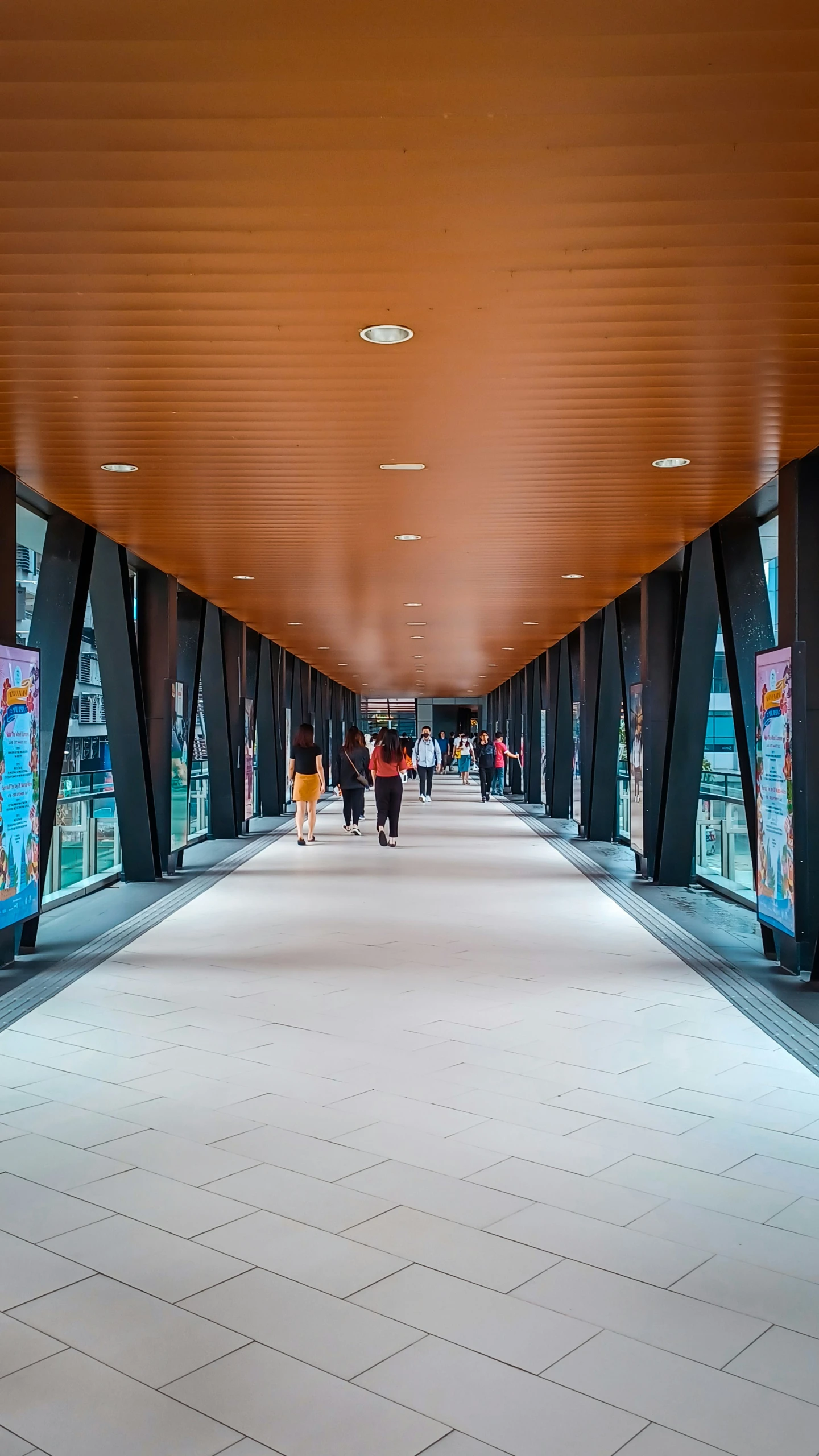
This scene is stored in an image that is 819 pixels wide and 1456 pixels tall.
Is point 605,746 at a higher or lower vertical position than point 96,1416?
higher

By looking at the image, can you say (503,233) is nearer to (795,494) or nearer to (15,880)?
(795,494)

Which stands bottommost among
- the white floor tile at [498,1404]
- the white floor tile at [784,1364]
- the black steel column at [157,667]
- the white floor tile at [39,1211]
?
the white floor tile at [784,1364]

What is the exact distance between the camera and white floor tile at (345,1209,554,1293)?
292 cm

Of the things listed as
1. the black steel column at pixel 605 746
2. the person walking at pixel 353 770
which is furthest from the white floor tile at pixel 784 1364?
the black steel column at pixel 605 746

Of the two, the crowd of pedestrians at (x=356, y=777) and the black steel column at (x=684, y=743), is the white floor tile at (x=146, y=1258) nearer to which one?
the black steel column at (x=684, y=743)

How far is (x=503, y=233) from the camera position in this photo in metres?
3.67

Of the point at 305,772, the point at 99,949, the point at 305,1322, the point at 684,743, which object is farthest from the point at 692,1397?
the point at 305,772

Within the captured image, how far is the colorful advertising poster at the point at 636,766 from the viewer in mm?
11141

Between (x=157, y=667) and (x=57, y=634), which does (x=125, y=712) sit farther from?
(x=57, y=634)

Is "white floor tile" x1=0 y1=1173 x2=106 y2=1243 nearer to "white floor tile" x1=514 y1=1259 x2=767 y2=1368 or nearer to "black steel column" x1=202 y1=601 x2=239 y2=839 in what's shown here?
"white floor tile" x1=514 y1=1259 x2=767 y2=1368

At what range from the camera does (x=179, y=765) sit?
12.0 meters

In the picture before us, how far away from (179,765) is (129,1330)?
9524mm

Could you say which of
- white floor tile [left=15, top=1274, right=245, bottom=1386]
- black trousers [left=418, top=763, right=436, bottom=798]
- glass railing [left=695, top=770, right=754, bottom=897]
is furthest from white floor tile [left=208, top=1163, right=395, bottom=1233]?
black trousers [left=418, top=763, right=436, bottom=798]

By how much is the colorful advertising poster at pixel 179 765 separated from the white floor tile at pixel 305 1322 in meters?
8.78
